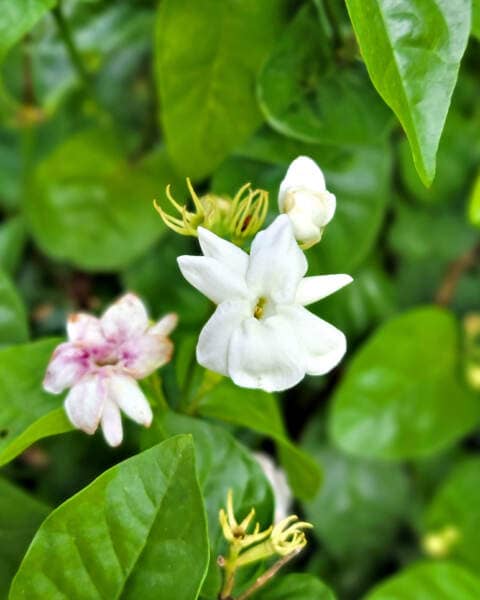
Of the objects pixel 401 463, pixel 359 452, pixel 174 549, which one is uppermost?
pixel 174 549

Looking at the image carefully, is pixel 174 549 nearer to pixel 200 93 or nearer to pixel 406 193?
pixel 200 93

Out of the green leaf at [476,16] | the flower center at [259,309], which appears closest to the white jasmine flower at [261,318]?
the flower center at [259,309]

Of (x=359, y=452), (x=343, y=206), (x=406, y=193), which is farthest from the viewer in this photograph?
(x=406, y=193)

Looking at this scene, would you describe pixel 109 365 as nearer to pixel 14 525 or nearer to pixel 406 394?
pixel 14 525

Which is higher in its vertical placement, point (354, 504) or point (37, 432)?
point (37, 432)

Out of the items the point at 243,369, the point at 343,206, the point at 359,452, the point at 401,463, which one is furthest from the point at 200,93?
the point at 401,463

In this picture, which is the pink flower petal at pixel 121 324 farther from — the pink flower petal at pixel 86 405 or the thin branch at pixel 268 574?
the thin branch at pixel 268 574

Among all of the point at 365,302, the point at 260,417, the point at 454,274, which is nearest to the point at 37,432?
the point at 260,417
